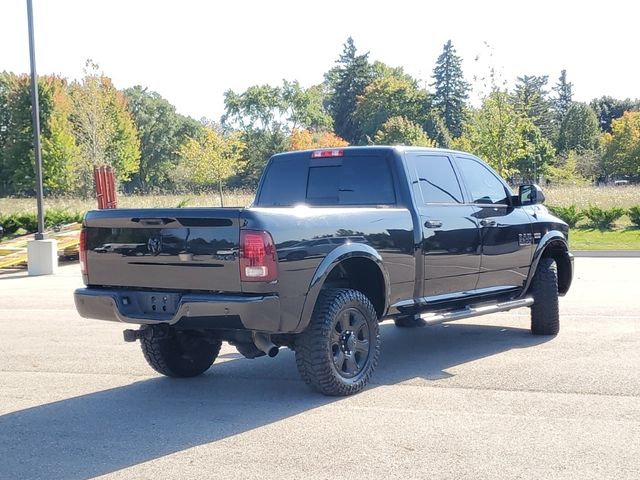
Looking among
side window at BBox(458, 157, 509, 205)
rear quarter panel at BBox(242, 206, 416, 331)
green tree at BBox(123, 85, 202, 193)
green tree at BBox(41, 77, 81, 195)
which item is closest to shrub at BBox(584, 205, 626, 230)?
side window at BBox(458, 157, 509, 205)

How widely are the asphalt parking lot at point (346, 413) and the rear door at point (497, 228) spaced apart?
76 cm

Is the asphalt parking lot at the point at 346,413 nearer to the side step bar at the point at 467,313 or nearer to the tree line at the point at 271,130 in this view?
the side step bar at the point at 467,313

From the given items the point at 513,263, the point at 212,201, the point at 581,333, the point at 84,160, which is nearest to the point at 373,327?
the point at 513,263

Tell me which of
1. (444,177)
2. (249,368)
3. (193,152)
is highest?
(193,152)

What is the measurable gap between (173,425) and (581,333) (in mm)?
5173

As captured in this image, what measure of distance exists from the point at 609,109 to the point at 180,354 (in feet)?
360

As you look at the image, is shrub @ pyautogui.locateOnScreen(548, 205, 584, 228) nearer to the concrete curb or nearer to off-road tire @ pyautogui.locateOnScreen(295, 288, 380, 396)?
the concrete curb

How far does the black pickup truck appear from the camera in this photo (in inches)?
230

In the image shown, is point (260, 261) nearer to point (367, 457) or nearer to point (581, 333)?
point (367, 457)

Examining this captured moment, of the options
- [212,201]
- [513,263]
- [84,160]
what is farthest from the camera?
[84,160]

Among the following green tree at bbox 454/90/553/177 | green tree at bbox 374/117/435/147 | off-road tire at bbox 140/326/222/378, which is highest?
green tree at bbox 374/117/435/147

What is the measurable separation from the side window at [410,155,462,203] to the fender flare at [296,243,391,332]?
107 cm

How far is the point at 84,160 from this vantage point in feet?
153

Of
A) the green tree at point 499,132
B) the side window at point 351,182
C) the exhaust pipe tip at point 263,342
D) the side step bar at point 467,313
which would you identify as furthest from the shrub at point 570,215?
the exhaust pipe tip at point 263,342
